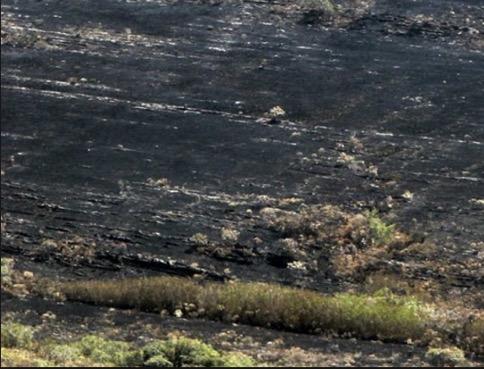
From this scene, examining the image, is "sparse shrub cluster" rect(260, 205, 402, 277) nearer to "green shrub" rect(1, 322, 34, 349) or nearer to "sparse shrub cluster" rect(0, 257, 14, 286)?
"sparse shrub cluster" rect(0, 257, 14, 286)

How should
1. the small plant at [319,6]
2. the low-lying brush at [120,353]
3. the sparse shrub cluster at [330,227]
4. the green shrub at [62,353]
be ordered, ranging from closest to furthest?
the green shrub at [62,353] < the low-lying brush at [120,353] < the sparse shrub cluster at [330,227] < the small plant at [319,6]

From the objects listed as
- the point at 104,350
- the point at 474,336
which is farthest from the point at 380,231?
the point at 104,350

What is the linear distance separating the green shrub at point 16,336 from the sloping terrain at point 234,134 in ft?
6.97

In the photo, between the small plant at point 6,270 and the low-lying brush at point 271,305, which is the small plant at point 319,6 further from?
the small plant at point 6,270

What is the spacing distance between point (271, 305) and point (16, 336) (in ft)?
17.7

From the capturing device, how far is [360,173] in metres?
28.4

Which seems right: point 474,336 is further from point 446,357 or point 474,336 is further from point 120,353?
point 120,353

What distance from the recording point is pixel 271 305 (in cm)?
2216

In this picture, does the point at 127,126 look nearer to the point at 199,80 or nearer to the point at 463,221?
the point at 199,80

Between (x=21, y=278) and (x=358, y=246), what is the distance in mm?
7504

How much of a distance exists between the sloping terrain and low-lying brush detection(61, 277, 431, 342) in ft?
2.51

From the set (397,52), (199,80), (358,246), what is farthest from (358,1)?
(358,246)

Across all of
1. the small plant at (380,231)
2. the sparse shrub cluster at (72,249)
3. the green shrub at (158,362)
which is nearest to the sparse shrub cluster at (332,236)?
the small plant at (380,231)

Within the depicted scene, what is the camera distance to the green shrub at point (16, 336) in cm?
1883
